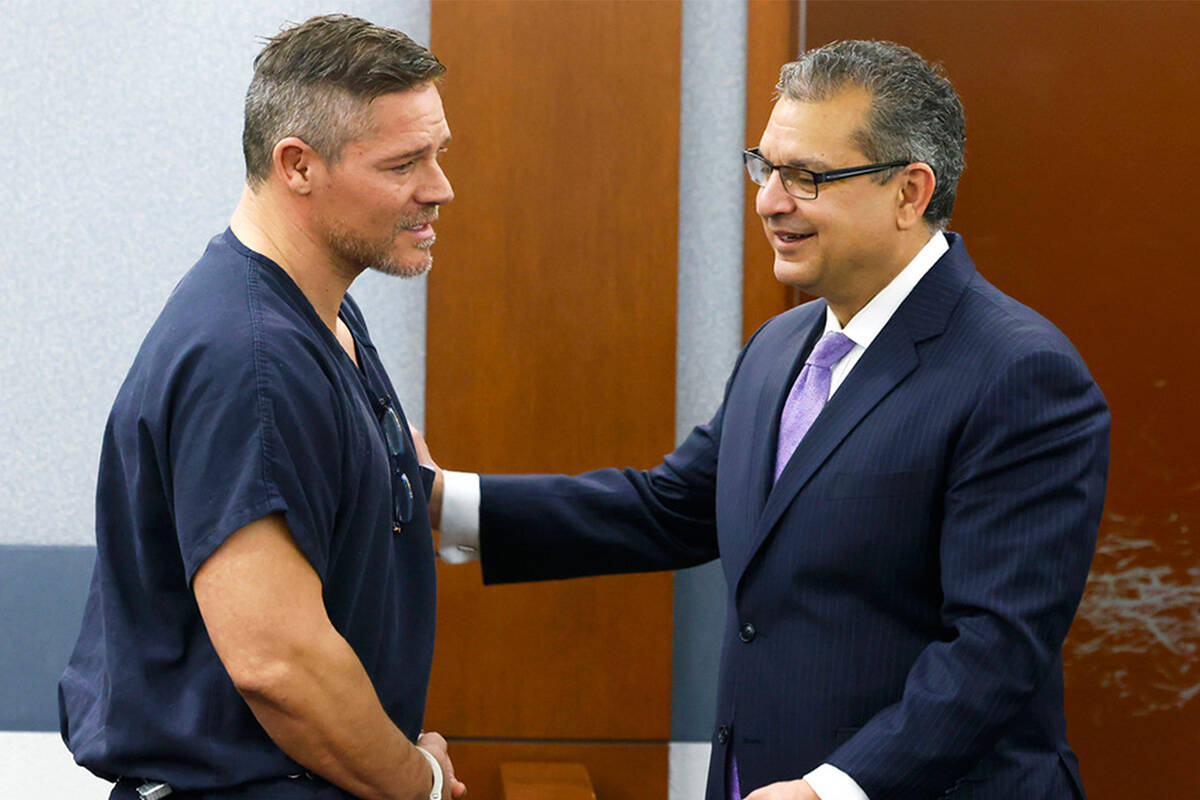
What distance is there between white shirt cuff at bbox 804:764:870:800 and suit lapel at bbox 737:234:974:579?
31 centimetres

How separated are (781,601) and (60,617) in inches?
64.6

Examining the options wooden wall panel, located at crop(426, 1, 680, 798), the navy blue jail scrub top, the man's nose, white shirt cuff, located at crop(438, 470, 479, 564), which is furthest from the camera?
wooden wall panel, located at crop(426, 1, 680, 798)

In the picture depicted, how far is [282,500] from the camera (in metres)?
1.46

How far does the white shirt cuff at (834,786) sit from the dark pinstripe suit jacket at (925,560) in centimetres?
2

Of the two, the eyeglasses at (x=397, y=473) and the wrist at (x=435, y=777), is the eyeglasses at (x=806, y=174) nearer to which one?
the eyeglasses at (x=397, y=473)

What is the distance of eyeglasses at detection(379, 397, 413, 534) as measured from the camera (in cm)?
175

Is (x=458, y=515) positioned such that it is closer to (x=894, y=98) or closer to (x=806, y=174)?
(x=806, y=174)

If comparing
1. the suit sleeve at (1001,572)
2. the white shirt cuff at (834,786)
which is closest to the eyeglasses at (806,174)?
the suit sleeve at (1001,572)

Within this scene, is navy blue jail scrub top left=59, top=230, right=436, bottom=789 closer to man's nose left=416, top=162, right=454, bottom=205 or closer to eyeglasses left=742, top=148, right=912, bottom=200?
man's nose left=416, top=162, right=454, bottom=205

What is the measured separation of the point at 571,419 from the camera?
271 centimetres

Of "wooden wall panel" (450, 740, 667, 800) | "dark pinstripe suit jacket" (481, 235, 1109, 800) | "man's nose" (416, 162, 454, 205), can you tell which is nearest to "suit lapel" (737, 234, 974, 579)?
"dark pinstripe suit jacket" (481, 235, 1109, 800)

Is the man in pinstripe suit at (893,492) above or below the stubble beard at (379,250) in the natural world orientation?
below

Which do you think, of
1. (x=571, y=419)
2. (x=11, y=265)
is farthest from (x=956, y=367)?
(x=11, y=265)

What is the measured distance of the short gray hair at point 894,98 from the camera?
1920mm
